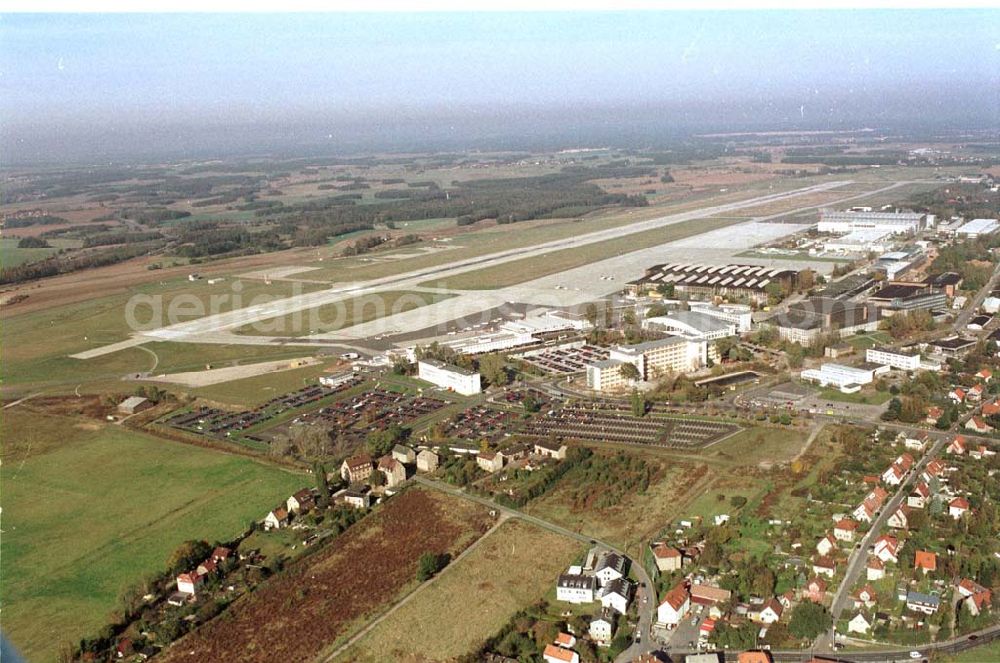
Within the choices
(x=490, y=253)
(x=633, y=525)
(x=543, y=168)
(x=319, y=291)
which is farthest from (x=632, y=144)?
(x=633, y=525)

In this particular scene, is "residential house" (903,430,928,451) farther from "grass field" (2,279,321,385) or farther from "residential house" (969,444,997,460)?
"grass field" (2,279,321,385)

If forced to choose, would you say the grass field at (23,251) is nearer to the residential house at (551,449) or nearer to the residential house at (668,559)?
the residential house at (551,449)

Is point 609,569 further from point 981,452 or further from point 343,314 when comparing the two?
point 343,314

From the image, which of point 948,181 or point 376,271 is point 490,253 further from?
point 948,181

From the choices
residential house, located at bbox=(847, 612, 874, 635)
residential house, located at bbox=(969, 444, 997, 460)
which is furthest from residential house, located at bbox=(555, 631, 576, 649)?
residential house, located at bbox=(969, 444, 997, 460)

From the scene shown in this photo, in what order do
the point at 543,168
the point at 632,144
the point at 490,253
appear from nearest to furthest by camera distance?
1. the point at 490,253
2. the point at 543,168
3. the point at 632,144

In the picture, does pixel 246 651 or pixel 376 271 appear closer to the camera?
pixel 246 651
